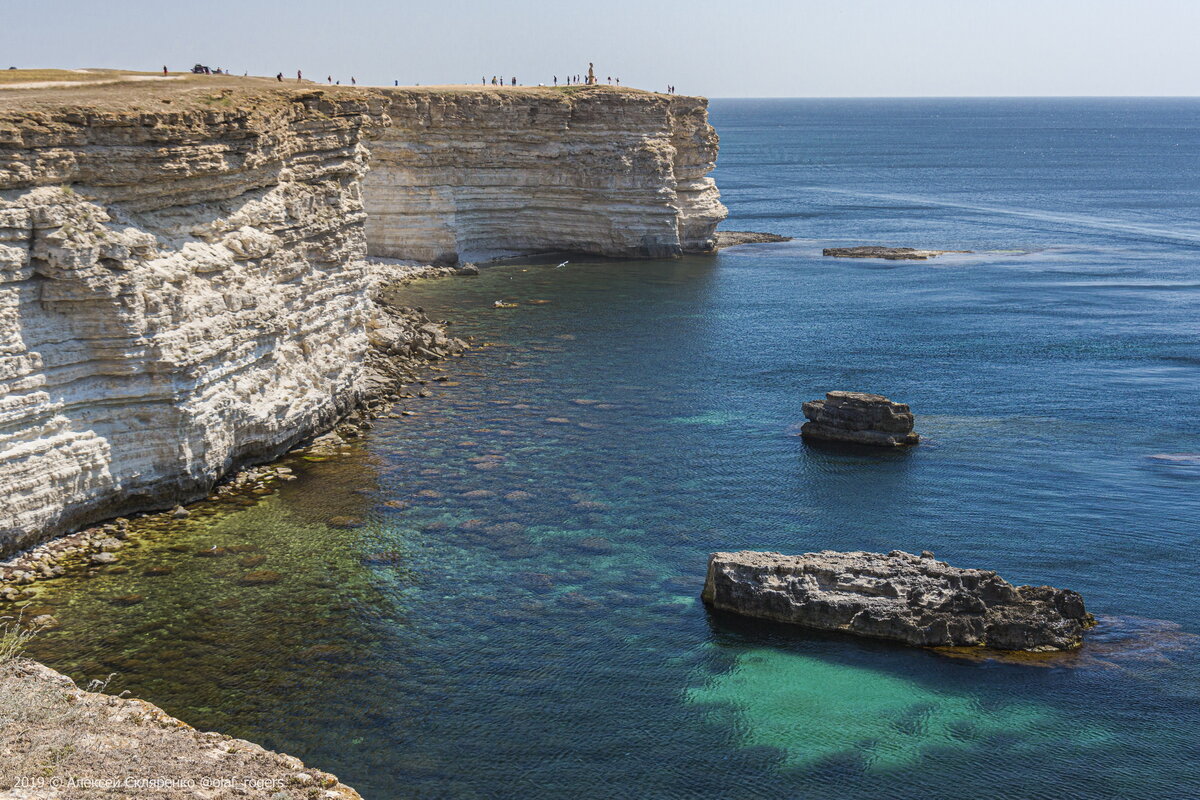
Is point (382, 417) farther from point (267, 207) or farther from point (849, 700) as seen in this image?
point (849, 700)

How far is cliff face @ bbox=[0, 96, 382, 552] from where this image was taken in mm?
27828

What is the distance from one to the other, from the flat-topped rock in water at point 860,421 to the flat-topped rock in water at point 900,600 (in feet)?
43.2

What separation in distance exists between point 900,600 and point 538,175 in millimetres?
56086

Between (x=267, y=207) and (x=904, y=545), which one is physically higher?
(x=267, y=207)

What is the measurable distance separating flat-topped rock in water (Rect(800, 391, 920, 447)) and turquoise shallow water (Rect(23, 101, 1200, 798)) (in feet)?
3.48

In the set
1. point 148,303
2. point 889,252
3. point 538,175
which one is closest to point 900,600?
point 148,303

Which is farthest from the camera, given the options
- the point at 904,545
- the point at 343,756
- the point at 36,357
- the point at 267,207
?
the point at 267,207

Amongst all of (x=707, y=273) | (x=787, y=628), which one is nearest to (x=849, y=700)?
(x=787, y=628)

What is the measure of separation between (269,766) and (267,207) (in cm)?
2224

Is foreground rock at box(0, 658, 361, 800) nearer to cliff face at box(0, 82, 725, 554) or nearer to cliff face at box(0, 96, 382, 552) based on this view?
cliff face at box(0, 96, 382, 552)

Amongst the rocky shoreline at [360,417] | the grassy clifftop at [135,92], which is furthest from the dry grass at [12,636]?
the grassy clifftop at [135,92]

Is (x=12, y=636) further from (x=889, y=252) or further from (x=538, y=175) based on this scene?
(x=889, y=252)

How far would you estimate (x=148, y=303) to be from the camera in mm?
30266

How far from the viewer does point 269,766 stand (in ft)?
60.8
